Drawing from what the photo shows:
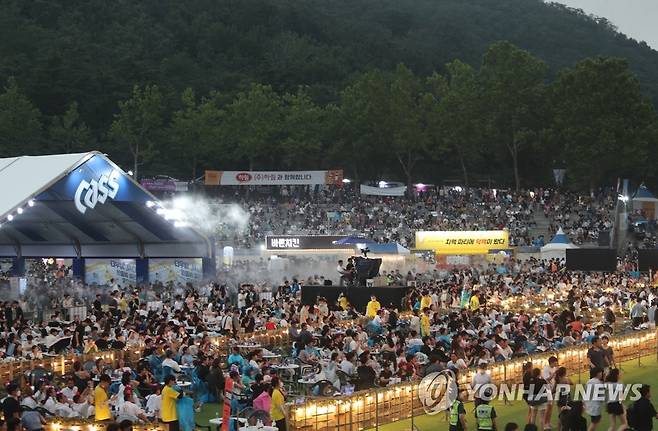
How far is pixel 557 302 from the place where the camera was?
3619 centimetres

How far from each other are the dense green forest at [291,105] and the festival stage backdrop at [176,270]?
40.0 metres

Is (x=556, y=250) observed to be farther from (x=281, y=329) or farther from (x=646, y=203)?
(x=281, y=329)

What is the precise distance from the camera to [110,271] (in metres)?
41.2

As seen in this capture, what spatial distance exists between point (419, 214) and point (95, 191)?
3725cm

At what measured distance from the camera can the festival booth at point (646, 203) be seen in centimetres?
7393

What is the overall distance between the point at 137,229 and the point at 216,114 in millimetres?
47164

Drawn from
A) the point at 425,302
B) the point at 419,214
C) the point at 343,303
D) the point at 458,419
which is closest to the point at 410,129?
the point at 419,214

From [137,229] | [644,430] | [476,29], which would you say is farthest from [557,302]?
[476,29]

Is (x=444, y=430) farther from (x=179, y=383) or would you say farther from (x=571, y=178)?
(x=571, y=178)

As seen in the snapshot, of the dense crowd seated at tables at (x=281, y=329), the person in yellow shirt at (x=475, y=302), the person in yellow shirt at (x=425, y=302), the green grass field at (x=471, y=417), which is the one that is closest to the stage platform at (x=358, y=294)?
the dense crowd seated at tables at (x=281, y=329)

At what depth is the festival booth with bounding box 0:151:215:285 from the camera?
31812mm

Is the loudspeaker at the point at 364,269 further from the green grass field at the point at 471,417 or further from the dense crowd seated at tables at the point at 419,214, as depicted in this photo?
the dense crowd seated at tables at the point at 419,214

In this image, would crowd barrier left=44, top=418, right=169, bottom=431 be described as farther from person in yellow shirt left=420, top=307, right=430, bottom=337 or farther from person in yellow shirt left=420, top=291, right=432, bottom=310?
person in yellow shirt left=420, top=291, right=432, bottom=310

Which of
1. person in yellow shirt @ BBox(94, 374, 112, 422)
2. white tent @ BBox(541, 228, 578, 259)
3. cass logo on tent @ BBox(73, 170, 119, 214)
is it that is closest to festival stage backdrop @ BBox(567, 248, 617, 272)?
white tent @ BBox(541, 228, 578, 259)
